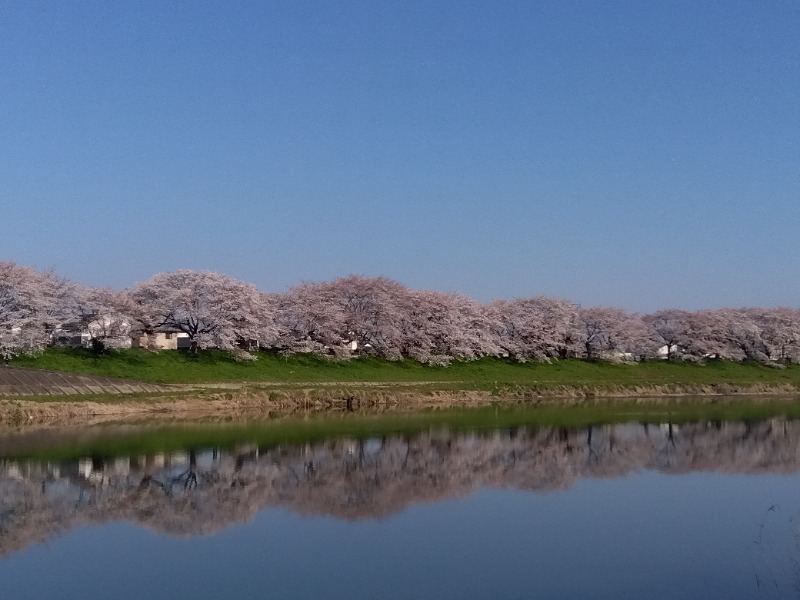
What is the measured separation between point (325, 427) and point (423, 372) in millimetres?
24242

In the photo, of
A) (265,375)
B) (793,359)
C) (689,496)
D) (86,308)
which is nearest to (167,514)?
(689,496)

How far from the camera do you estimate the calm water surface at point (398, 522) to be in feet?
33.3

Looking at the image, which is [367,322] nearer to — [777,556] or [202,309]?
[202,309]

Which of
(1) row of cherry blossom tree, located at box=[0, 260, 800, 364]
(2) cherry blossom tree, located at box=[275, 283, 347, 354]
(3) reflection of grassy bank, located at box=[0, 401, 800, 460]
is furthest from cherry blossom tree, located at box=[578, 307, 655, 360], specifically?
(3) reflection of grassy bank, located at box=[0, 401, 800, 460]

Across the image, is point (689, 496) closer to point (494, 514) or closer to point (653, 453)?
point (494, 514)

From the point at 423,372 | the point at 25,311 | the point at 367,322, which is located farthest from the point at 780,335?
the point at 25,311

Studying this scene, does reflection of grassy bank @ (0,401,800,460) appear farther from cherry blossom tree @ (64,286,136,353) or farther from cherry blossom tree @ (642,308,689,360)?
cherry blossom tree @ (642,308,689,360)

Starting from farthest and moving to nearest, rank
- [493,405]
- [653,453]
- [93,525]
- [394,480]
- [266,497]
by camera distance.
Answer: [493,405]
[653,453]
[394,480]
[266,497]
[93,525]

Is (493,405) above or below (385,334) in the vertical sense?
below

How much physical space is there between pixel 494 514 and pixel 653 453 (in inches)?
405

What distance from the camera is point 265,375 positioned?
143 feet

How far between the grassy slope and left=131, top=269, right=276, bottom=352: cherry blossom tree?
1508 millimetres

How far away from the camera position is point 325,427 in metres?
27.4

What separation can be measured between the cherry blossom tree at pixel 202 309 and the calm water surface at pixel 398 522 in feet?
84.2
